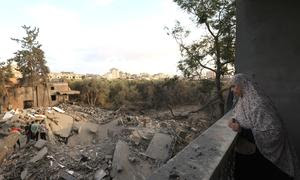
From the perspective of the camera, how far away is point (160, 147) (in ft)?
43.6

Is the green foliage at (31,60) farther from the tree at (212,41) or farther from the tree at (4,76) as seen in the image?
the tree at (212,41)

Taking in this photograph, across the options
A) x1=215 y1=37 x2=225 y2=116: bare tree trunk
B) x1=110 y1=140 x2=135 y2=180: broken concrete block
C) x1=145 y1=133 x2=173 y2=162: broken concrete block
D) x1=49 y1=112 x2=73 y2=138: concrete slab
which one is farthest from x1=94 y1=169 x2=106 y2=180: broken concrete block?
x1=215 y1=37 x2=225 y2=116: bare tree trunk

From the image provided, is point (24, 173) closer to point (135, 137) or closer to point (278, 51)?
point (135, 137)

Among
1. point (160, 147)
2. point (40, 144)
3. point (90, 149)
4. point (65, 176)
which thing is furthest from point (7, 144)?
point (160, 147)

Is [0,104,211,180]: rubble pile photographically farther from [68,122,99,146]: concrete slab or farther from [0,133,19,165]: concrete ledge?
[0,133,19,165]: concrete ledge

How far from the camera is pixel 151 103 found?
3023cm

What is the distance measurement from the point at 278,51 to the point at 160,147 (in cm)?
868

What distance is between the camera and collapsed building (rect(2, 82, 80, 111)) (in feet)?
74.0

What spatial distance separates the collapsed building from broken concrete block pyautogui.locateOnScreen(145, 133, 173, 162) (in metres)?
12.3

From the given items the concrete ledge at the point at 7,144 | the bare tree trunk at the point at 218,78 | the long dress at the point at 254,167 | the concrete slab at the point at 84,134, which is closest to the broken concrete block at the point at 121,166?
the concrete slab at the point at 84,134

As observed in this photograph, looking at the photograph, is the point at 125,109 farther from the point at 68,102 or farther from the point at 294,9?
the point at 294,9

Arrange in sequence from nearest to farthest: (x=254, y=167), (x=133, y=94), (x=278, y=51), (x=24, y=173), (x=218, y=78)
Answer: (x=254, y=167) < (x=278, y=51) < (x=24, y=173) < (x=218, y=78) < (x=133, y=94)

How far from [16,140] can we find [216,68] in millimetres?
10920

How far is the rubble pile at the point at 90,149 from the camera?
458 inches
